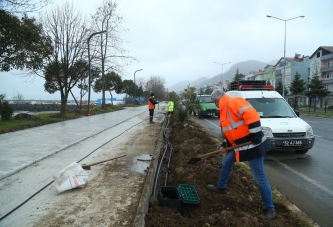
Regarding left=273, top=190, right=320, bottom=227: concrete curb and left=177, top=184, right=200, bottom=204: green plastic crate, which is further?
left=177, top=184, right=200, bottom=204: green plastic crate

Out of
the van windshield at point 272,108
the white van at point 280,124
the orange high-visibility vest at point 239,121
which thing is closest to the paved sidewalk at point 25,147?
the orange high-visibility vest at point 239,121

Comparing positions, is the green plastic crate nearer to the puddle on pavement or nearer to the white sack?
the puddle on pavement

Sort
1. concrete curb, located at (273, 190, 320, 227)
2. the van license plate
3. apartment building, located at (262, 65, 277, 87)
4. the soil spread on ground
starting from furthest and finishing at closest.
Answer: apartment building, located at (262, 65, 277, 87) < the van license plate < concrete curb, located at (273, 190, 320, 227) < the soil spread on ground

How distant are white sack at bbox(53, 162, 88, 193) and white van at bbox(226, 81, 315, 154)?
139 inches

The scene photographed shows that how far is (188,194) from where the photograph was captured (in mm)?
3834

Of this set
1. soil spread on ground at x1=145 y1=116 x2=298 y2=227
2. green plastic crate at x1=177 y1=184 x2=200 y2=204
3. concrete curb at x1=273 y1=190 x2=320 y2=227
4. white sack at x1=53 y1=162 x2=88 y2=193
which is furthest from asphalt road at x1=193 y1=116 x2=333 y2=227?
white sack at x1=53 y1=162 x2=88 y2=193

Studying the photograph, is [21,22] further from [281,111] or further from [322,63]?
[322,63]

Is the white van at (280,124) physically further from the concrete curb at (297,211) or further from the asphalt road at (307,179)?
the concrete curb at (297,211)

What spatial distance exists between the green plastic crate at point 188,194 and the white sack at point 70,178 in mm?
1648

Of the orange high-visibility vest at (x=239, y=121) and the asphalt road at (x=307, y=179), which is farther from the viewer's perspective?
the asphalt road at (x=307, y=179)

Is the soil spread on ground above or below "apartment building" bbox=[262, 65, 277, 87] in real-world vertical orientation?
below

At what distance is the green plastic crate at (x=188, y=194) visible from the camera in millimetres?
3626

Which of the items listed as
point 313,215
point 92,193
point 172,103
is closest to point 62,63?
point 172,103

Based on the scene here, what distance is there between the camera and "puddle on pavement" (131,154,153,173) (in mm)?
5426
